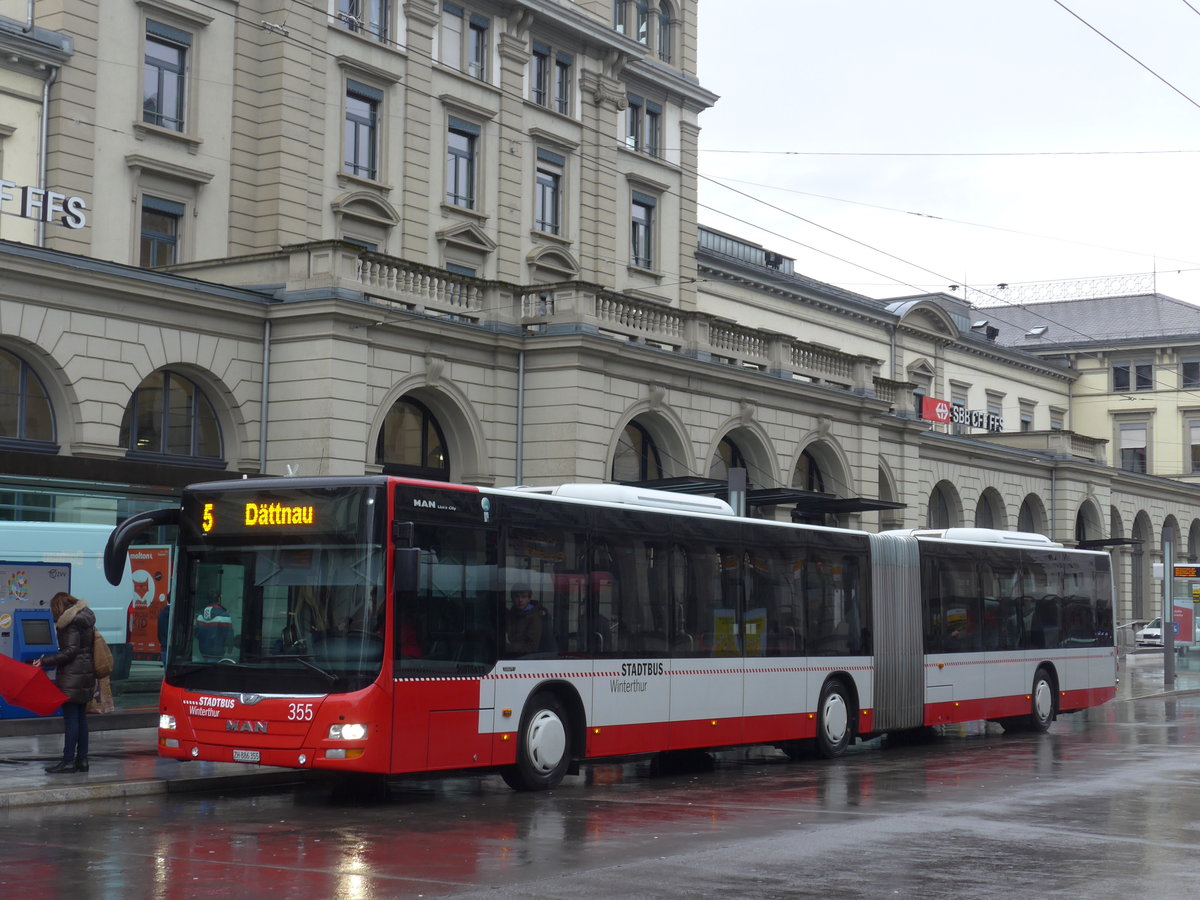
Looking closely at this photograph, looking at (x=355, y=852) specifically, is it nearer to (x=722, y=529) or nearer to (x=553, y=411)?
(x=722, y=529)

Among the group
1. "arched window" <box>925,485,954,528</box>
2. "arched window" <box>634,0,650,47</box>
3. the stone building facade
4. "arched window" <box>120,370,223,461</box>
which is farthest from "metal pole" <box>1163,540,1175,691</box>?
→ "arched window" <box>120,370,223,461</box>

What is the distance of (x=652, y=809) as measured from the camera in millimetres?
14781

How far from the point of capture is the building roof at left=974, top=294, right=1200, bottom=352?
277 feet

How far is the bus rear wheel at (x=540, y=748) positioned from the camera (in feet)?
52.6

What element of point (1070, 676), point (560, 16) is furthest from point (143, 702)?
point (560, 16)

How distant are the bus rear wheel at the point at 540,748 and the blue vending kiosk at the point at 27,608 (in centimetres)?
700

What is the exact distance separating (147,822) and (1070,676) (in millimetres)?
18771

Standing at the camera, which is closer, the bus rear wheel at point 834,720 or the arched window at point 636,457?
the bus rear wheel at point 834,720

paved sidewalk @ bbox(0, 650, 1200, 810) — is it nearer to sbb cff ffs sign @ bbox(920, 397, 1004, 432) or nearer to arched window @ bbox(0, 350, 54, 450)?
arched window @ bbox(0, 350, 54, 450)

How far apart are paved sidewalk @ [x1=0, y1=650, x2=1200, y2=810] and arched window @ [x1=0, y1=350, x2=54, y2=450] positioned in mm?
5482

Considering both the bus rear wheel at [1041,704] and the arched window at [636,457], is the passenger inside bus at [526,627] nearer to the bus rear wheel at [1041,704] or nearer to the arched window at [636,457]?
the bus rear wheel at [1041,704]

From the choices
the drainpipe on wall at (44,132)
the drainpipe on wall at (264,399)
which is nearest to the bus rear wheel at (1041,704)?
the drainpipe on wall at (264,399)

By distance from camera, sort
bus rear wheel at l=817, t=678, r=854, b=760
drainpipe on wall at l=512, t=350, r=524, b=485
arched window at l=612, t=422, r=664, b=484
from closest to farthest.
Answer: bus rear wheel at l=817, t=678, r=854, b=760 → drainpipe on wall at l=512, t=350, r=524, b=485 → arched window at l=612, t=422, r=664, b=484

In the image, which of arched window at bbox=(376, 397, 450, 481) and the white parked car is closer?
arched window at bbox=(376, 397, 450, 481)
